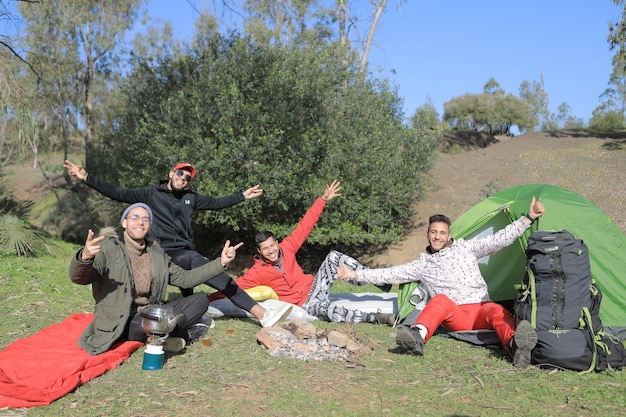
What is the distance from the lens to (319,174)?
41.6 feet

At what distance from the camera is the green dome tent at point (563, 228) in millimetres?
6121

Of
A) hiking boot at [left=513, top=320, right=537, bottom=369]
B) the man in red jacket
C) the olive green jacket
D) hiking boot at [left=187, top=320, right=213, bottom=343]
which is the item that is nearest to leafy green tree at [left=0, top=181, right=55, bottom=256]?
the man in red jacket

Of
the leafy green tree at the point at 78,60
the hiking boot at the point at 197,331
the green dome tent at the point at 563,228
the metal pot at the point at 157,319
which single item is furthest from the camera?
the leafy green tree at the point at 78,60

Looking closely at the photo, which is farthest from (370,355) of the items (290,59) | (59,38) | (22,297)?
(59,38)

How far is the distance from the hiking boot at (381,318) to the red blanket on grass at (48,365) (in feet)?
8.86

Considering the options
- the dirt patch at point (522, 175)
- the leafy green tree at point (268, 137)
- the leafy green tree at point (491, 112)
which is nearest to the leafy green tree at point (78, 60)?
the leafy green tree at point (268, 137)

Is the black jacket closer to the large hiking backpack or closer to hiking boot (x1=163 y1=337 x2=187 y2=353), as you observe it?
hiking boot (x1=163 y1=337 x2=187 y2=353)

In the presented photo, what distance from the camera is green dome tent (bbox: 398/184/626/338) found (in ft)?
20.1

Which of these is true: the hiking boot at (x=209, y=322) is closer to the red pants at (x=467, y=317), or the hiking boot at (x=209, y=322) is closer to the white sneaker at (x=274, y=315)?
the white sneaker at (x=274, y=315)

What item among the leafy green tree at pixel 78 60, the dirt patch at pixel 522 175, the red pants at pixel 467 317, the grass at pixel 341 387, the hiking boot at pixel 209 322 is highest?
the leafy green tree at pixel 78 60

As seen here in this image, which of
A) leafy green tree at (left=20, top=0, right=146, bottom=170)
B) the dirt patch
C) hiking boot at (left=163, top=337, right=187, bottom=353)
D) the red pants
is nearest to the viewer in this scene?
hiking boot at (left=163, top=337, right=187, bottom=353)

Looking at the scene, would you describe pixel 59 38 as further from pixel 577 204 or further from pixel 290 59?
pixel 577 204

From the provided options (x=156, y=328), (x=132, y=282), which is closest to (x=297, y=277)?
(x=132, y=282)

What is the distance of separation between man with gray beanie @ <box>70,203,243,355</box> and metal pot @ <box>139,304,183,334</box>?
0.31 meters
